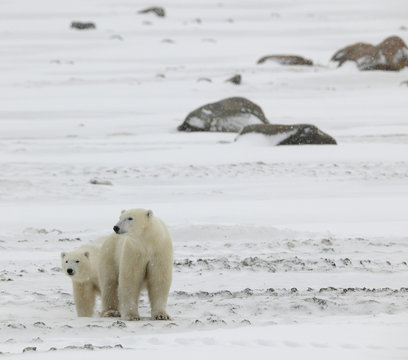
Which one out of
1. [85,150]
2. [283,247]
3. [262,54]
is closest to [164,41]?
[262,54]

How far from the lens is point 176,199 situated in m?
10.3

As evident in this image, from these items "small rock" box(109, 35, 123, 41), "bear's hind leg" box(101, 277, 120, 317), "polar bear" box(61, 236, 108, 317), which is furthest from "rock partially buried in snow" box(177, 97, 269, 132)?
"small rock" box(109, 35, 123, 41)

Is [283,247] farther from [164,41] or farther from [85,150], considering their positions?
[164,41]

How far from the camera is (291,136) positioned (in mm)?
14289

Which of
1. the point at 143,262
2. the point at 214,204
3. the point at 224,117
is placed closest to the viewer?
the point at 143,262

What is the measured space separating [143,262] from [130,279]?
147 millimetres

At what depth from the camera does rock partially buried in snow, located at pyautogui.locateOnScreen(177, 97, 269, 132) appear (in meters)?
16.3

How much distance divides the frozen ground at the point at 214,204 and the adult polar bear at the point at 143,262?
146 millimetres

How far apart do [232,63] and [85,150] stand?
14.6 m

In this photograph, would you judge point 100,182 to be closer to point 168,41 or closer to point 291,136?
point 291,136

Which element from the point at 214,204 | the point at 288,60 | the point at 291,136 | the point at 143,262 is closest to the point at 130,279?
the point at 143,262

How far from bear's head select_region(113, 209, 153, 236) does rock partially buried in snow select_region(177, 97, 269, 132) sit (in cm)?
1053

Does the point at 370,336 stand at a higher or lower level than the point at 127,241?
lower

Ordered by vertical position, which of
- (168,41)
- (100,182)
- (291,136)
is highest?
(168,41)
